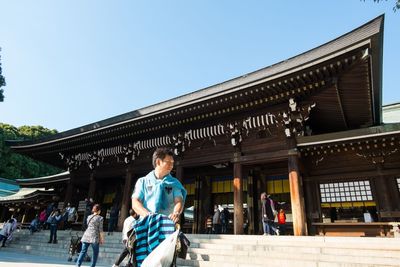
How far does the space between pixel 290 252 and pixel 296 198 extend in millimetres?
2219

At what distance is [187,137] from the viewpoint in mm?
10719

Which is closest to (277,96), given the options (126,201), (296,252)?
(296,252)

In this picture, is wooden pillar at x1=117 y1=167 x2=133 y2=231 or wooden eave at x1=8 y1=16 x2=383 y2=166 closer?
wooden eave at x1=8 y1=16 x2=383 y2=166

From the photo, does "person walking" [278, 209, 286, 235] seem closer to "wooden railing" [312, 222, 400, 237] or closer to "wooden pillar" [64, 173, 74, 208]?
"wooden railing" [312, 222, 400, 237]

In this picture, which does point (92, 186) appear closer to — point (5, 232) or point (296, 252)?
point (5, 232)

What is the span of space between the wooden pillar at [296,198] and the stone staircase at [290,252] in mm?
1046

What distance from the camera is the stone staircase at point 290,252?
5203 mm

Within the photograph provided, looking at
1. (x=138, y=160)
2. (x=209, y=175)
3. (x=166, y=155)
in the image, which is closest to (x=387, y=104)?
(x=209, y=175)

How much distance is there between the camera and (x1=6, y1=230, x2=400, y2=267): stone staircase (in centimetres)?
520

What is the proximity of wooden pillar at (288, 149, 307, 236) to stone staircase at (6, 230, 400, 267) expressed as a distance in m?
1.05

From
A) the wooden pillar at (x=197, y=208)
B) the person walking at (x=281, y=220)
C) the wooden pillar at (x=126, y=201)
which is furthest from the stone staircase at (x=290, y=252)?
the wooden pillar at (x=197, y=208)

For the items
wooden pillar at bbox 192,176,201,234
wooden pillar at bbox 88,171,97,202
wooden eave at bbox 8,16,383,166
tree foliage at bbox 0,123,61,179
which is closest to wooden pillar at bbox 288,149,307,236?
wooden eave at bbox 8,16,383,166

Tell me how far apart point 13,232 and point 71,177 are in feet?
12.3

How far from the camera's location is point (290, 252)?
6.01m
